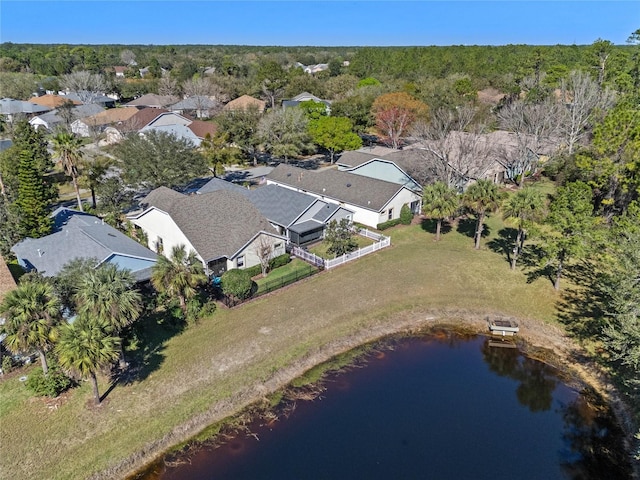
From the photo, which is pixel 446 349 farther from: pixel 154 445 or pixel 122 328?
pixel 122 328

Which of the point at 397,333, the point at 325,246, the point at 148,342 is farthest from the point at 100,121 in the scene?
the point at 397,333

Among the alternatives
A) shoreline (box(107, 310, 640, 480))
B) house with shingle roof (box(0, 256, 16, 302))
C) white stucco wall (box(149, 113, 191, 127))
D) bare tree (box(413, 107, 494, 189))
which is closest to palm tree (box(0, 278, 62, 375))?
house with shingle roof (box(0, 256, 16, 302))

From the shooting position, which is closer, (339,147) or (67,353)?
(67,353)

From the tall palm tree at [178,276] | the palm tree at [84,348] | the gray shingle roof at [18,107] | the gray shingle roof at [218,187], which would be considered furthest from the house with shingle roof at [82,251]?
the gray shingle roof at [18,107]

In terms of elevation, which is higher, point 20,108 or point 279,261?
point 20,108

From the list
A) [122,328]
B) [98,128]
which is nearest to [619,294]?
[122,328]

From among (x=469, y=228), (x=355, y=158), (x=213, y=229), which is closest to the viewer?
(x=213, y=229)

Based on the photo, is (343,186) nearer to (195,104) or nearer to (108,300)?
(108,300)

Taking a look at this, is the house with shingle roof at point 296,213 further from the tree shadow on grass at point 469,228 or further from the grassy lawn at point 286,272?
the tree shadow on grass at point 469,228
